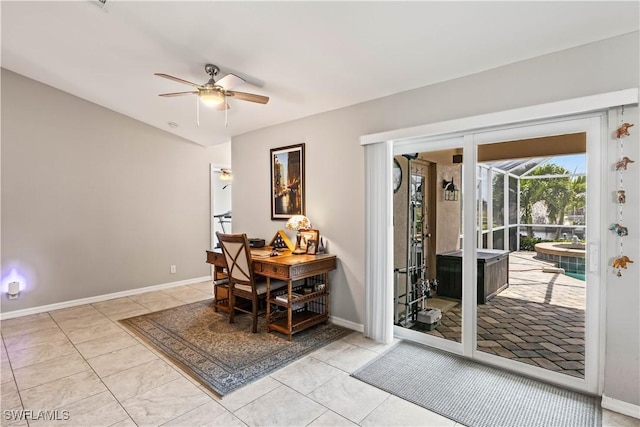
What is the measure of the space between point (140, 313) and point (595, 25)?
521cm

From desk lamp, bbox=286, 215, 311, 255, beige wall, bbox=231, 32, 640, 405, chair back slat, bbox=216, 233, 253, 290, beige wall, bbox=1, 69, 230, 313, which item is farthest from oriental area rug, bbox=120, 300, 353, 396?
beige wall, bbox=1, 69, 230, 313

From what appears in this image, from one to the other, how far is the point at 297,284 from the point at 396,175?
178cm

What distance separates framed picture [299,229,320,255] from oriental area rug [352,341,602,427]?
1392 millimetres

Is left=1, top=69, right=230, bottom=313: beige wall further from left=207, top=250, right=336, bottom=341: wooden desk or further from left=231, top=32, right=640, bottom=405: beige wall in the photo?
left=207, top=250, right=336, bottom=341: wooden desk

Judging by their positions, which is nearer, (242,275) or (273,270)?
(273,270)

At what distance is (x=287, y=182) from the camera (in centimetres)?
422

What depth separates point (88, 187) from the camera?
15.0 feet

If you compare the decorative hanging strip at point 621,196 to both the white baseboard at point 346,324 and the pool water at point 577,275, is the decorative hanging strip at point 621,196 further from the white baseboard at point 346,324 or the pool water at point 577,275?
the white baseboard at point 346,324

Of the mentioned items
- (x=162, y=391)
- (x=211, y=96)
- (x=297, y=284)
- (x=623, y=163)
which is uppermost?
(x=211, y=96)

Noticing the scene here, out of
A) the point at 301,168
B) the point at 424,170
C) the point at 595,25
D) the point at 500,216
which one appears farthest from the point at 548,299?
the point at 301,168

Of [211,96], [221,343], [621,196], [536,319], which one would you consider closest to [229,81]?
[211,96]

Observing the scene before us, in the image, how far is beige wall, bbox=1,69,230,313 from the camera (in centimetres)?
402

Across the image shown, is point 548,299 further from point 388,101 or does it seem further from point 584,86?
point 388,101

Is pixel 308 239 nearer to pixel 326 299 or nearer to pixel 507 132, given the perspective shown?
pixel 326 299
